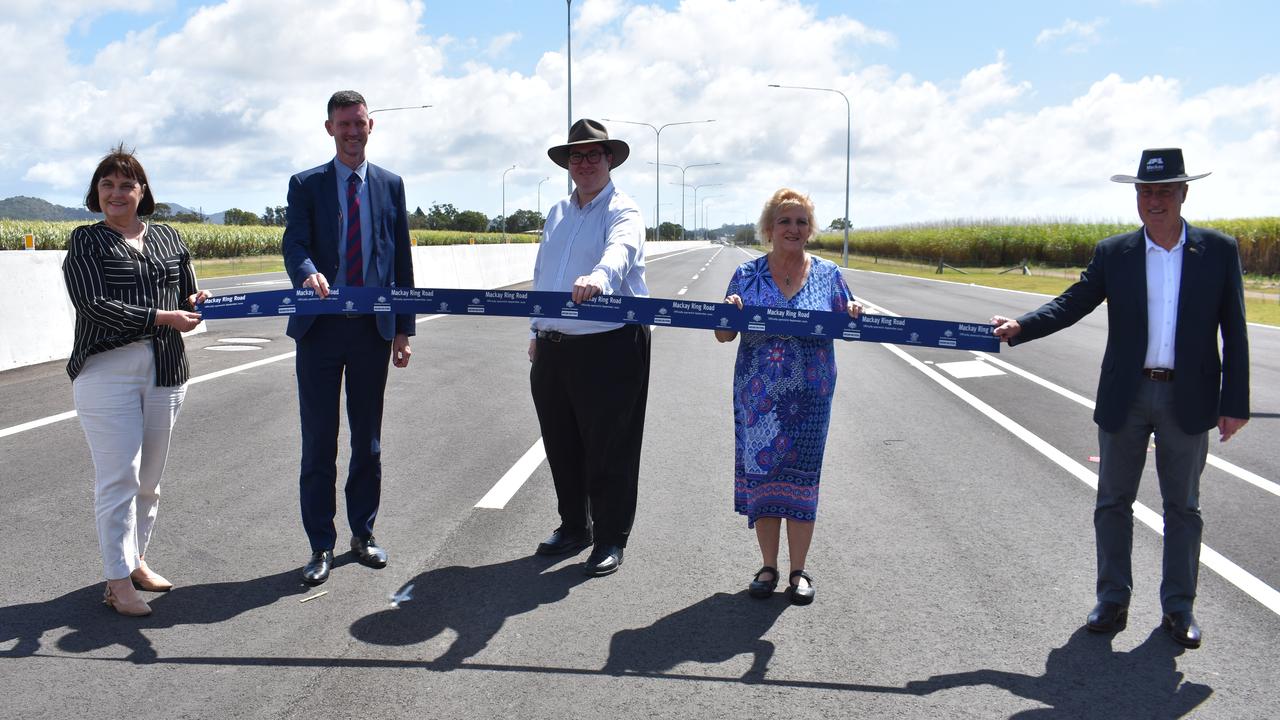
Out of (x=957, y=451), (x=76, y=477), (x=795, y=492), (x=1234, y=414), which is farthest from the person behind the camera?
(x=957, y=451)

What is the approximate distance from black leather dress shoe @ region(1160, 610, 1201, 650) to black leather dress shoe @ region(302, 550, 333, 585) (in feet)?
11.7

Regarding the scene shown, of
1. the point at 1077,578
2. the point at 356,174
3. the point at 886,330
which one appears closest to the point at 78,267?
the point at 356,174

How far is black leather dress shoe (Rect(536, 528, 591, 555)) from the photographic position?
16.4 feet

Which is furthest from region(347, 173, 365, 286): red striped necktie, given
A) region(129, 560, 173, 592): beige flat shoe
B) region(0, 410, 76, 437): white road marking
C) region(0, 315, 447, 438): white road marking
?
region(0, 410, 76, 437): white road marking

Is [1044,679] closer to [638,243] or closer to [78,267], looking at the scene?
[638,243]

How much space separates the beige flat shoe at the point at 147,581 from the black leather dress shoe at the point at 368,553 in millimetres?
819

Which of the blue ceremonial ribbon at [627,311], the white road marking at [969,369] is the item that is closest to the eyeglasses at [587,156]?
the blue ceremonial ribbon at [627,311]

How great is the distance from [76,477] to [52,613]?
2.39m

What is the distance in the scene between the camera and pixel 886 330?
4832mm

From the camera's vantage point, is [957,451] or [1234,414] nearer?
[1234,414]

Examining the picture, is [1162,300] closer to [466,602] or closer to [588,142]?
[588,142]

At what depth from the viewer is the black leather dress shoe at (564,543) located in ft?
16.4

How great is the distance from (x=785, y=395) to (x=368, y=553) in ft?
6.86

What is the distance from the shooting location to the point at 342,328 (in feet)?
15.6
